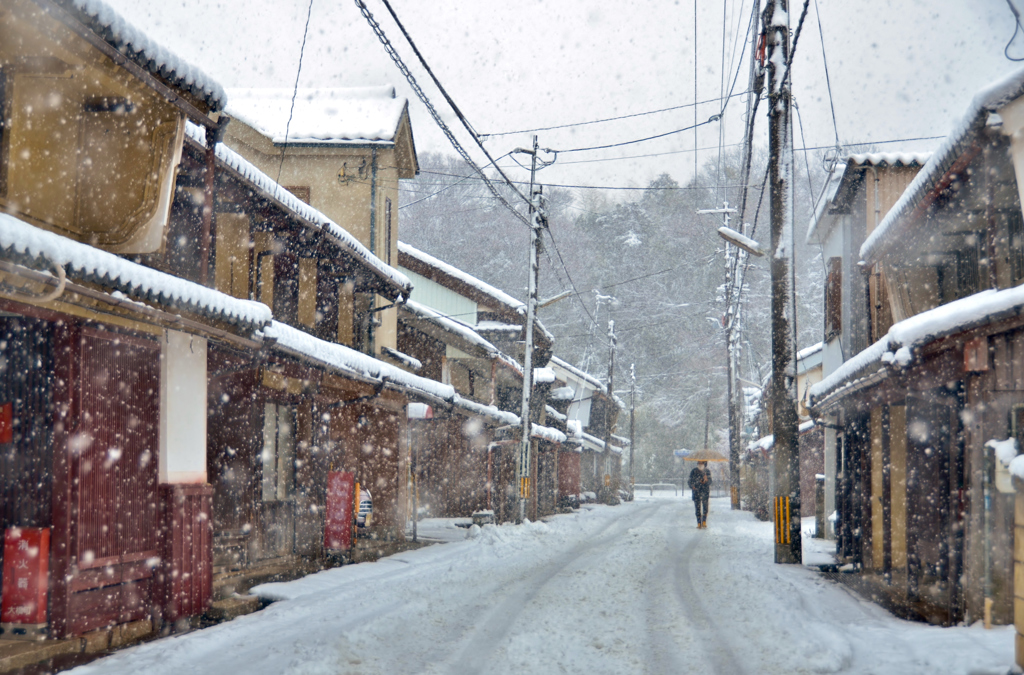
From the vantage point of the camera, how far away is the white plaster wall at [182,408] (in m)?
9.23

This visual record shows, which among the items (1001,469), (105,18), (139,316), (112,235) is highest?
(105,18)

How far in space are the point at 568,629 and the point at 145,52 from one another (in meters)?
6.30

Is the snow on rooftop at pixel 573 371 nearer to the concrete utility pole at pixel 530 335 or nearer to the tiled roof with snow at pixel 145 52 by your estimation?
the concrete utility pole at pixel 530 335

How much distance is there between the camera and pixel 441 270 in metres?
28.6

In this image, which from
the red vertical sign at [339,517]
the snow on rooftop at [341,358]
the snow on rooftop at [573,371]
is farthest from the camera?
the snow on rooftop at [573,371]

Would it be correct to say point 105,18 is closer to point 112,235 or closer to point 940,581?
point 112,235

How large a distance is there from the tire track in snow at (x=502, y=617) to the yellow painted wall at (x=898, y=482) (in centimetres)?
502

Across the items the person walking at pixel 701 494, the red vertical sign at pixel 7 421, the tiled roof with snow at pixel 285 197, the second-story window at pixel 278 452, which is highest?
the tiled roof with snow at pixel 285 197

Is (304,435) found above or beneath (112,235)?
beneath

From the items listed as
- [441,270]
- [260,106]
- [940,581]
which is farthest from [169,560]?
[441,270]

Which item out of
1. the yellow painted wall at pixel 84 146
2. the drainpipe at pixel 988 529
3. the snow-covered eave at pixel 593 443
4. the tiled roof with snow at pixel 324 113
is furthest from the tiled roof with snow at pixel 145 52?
the snow-covered eave at pixel 593 443

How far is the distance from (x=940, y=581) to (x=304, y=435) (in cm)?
987

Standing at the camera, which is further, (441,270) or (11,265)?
(441,270)

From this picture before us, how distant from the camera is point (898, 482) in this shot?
13609mm
